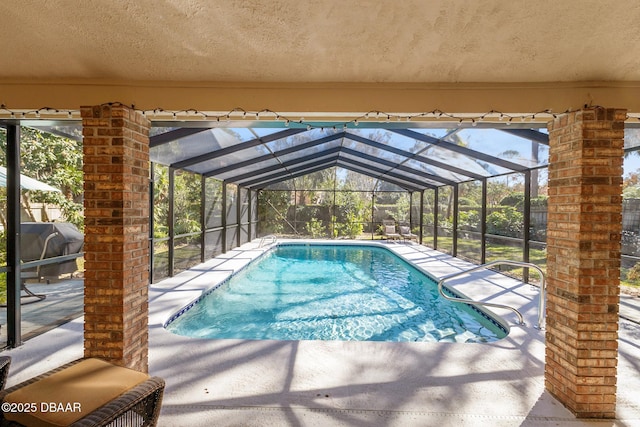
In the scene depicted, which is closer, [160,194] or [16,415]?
[16,415]

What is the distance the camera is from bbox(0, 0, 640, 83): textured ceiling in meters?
1.51

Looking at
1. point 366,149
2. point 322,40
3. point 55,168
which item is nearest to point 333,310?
point 366,149

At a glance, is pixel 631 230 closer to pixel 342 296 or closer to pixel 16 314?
pixel 342 296

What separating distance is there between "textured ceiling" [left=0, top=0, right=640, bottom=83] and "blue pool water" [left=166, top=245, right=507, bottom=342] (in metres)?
3.43

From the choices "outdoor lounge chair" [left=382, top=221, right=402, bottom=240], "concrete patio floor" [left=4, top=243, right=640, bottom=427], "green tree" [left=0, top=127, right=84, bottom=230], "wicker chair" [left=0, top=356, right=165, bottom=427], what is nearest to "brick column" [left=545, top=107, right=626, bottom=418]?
"concrete patio floor" [left=4, top=243, right=640, bottom=427]

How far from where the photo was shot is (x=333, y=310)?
5398 mm

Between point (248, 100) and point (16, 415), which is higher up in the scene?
point (248, 100)

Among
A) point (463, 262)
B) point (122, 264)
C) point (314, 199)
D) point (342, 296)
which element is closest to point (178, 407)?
point (122, 264)

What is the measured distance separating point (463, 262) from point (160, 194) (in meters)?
8.26

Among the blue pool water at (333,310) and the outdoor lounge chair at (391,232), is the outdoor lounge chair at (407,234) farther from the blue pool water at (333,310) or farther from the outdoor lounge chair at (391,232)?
the blue pool water at (333,310)

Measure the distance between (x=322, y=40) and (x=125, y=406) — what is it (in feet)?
7.44

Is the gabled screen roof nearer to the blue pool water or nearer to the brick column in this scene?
the brick column

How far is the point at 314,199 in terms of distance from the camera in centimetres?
1385

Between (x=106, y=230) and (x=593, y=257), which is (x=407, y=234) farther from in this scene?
(x=106, y=230)
